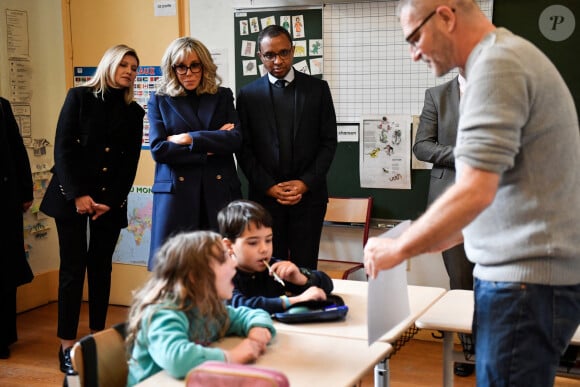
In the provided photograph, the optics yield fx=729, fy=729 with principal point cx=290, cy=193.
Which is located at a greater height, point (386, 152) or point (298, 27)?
point (298, 27)

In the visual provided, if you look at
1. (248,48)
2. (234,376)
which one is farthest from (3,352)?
(234,376)

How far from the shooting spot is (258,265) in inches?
96.9

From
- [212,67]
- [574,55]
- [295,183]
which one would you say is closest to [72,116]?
[212,67]

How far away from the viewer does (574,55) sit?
3.68 meters

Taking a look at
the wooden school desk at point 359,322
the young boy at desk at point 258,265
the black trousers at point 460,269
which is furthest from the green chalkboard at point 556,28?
the young boy at desk at point 258,265

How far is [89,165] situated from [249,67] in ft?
4.00

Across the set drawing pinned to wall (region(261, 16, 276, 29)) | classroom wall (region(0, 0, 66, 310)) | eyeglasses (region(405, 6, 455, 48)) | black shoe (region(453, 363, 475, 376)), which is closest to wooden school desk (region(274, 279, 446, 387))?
eyeglasses (region(405, 6, 455, 48))

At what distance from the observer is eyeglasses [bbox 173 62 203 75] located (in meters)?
3.48

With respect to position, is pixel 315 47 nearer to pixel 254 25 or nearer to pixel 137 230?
pixel 254 25

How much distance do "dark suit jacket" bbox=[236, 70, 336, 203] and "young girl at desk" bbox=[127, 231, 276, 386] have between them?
5.24 feet

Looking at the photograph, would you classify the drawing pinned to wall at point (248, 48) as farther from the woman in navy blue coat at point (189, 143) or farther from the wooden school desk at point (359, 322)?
the wooden school desk at point (359, 322)

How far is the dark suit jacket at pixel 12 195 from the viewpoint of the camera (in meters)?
3.87

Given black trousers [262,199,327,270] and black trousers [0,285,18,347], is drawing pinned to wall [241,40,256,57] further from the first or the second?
black trousers [0,285,18,347]

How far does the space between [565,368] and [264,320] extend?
3.27 feet
